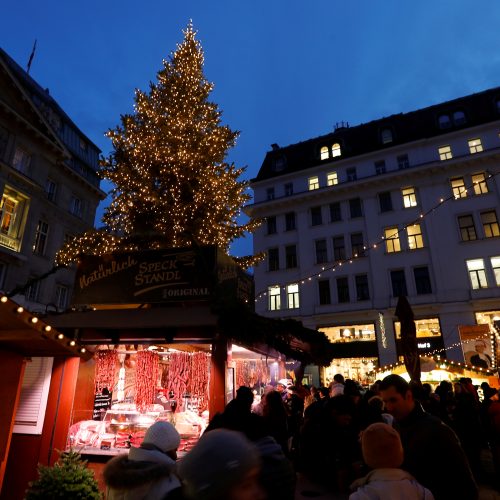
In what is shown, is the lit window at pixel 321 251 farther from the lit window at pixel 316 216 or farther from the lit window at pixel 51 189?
the lit window at pixel 51 189

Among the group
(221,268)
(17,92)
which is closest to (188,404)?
(221,268)

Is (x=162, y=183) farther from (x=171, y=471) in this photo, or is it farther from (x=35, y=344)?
(x=171, y=471)

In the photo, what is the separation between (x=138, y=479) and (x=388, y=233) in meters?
30.1

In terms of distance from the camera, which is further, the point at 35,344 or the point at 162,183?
the point at 162,183

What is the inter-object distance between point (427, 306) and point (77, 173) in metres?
28.4

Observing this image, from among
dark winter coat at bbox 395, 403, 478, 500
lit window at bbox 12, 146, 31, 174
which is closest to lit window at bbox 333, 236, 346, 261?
lit window at bbox 12, 146, 31, 174

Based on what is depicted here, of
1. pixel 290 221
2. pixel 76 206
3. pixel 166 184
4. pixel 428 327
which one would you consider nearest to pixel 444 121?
pixel 290 221

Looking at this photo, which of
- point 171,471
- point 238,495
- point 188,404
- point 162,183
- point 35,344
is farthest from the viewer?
point 162,183

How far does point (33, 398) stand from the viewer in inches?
290

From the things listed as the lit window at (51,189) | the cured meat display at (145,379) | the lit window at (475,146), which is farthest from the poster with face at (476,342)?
the lit window at (51,189)

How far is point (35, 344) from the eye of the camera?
647 cm

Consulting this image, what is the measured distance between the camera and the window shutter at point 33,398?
725 centimetres

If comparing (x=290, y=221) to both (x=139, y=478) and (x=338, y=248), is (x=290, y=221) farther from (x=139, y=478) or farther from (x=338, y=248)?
(x=139, y=478)

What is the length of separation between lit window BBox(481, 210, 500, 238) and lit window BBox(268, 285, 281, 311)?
1630 centimetres
